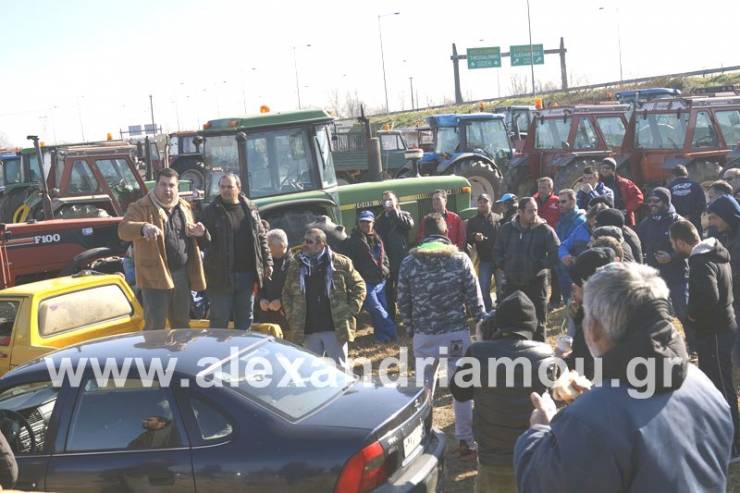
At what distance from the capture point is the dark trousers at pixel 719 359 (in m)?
5.86

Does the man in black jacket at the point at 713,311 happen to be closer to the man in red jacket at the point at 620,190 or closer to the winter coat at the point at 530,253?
the winter coat at the point at 530,253

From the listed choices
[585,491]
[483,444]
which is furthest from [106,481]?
[585,491]

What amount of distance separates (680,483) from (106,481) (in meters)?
3.04

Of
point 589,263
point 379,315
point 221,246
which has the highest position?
point 221,246

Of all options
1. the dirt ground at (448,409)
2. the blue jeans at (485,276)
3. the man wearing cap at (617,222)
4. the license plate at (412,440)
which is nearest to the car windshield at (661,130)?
the dirt ground at (448,409)

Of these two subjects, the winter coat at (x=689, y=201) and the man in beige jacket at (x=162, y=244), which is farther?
the winter coat at (x=689, y=201)

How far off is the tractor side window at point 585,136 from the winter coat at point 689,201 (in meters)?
5.40

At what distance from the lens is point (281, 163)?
34.0 feet

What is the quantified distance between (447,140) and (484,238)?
382 inches

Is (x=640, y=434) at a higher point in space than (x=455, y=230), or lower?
higher

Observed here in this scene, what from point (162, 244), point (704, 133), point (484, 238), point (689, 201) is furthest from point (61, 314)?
point (704, 133)

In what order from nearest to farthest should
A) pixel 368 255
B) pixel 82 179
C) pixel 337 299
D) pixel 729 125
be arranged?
pixel 337 299 → pixel 368 255 → pixel 82 179 → pixel 729 125

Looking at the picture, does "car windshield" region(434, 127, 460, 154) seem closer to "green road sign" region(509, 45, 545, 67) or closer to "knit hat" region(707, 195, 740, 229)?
"knit hat" region(707, 195, 740, 229)

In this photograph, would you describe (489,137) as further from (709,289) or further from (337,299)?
(709,289)
